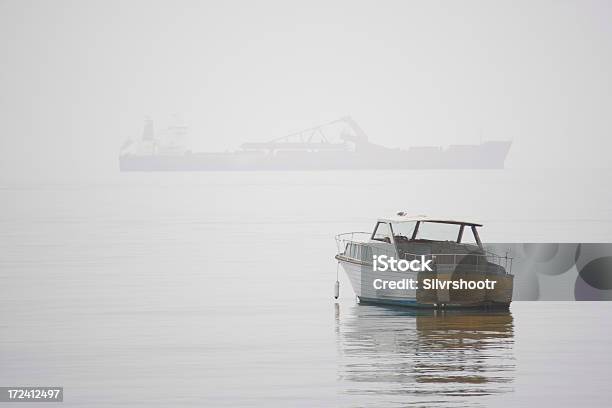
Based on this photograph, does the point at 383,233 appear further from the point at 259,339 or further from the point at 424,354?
the point at 424,354

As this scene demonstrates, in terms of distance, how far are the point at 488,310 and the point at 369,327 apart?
4009 mm

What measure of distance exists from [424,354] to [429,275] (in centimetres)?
702

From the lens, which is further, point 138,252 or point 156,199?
point 156,199

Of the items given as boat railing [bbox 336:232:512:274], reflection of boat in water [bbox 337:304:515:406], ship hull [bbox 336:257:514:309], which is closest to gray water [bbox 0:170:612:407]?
reflection of boat in water [bbox 337:304:515:406]

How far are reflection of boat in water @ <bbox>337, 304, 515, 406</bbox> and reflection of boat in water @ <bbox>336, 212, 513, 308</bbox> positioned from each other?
39cm

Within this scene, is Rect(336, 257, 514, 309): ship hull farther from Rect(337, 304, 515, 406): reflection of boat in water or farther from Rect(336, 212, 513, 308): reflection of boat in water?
Rect(337, 304, 515, 406): reflection of boat in water

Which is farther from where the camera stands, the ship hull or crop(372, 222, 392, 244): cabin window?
crop(372, 222, 392, 244): cabin window

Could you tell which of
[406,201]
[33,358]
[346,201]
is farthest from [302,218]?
[33,358]

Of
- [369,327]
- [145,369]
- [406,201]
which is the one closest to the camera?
[145,369]

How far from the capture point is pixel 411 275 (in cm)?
3881

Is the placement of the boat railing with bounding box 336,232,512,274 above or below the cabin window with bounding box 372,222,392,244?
below

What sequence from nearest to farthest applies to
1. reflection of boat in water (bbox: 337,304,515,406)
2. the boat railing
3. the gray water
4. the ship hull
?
1. reflection of boat in water (bbox: 337,304,515,406)
2. the gray water
3. the ship hull
4. the boat railing

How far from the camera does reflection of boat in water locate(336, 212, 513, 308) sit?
38094mm

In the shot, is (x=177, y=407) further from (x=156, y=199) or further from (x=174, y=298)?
(x=156, y=199)
